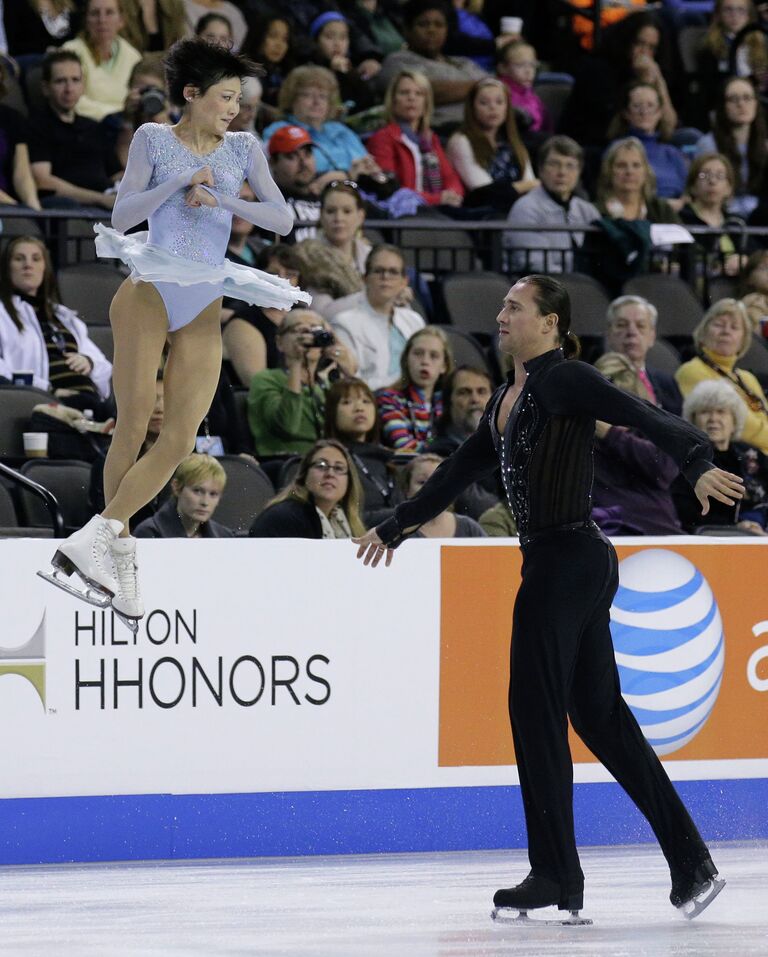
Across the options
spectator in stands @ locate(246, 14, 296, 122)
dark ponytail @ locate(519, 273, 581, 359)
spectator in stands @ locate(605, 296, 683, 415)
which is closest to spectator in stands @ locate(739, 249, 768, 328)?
spectator in stands @ locate(605, 296, 683, 415)

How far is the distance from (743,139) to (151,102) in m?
4.00

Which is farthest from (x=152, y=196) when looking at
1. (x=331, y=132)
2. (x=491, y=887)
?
(x=331, y=132)

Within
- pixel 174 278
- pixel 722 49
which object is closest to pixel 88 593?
pixel 174 278

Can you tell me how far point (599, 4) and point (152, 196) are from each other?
351 inches

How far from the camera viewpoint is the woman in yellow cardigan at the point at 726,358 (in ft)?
28.8

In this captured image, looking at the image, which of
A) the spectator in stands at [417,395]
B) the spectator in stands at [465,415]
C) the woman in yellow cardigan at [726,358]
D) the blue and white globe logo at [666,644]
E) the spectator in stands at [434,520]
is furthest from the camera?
the woman in yellow cardigan at [726,358]

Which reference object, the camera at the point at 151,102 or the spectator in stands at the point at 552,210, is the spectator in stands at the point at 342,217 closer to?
the camera at the point at 151,102

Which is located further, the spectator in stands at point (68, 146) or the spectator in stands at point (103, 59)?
the spectator in stands at point (103, 59)

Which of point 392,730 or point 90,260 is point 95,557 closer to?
point 392,730

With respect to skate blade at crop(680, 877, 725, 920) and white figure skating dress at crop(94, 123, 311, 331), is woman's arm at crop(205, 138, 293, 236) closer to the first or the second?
white figure skating dress at crop(94, 123, 311, 331)

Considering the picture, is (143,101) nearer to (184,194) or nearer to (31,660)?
(31,660)

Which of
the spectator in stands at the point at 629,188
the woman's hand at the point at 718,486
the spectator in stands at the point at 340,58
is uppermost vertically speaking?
the spectator in stands at the point at 340,58

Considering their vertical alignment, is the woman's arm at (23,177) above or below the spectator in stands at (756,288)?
above

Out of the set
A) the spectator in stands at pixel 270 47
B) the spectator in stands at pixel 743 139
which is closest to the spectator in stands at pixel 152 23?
the spectator in stands at pixel 270 47
